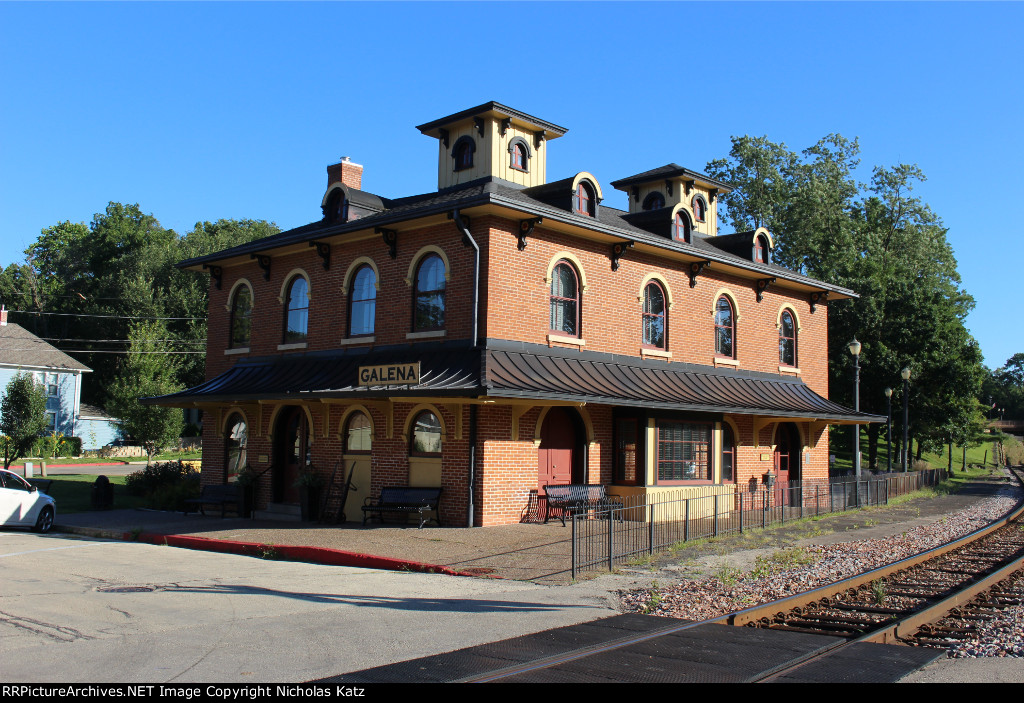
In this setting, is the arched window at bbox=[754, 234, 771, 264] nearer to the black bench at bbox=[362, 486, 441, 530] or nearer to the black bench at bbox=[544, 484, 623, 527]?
the black bench at bbox=[544, 484, 623, 527]

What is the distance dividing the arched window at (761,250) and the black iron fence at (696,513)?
684 centimetres

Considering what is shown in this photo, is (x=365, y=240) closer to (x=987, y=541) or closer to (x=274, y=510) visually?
(x=274, y=510)

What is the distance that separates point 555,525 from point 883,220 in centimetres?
4205

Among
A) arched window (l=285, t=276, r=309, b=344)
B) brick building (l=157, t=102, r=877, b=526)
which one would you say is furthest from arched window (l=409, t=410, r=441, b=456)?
arched window (l=285, t=276, r=309, b=344)

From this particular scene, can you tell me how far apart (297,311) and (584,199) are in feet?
26.6

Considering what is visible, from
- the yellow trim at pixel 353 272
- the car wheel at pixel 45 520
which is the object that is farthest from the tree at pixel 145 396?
the yellow trim at pixel 353 272

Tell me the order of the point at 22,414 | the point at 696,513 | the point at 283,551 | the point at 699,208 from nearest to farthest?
the point at 283,551 → the point at 696,513 → the point at 699,208 → the point at 22,414

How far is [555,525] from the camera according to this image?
1794 centimetres

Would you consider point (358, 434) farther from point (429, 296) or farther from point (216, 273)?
point (216, 273)

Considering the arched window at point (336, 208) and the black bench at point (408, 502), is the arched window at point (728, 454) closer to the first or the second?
the black bench at point (408, 502)

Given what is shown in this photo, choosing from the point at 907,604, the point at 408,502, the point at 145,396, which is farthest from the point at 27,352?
the point at 907,604

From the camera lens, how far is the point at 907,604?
1048cm

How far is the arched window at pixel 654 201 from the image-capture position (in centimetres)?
2795
